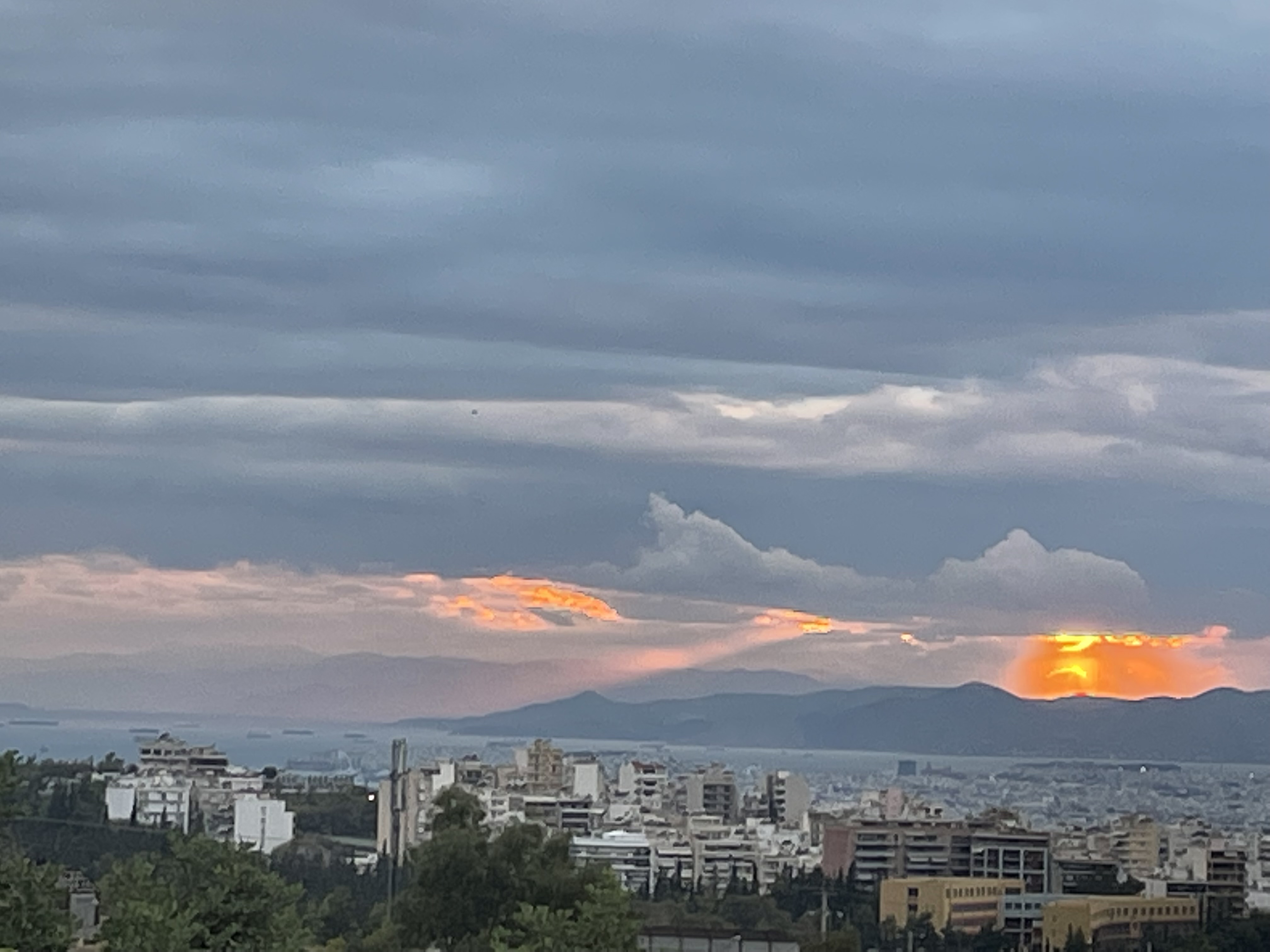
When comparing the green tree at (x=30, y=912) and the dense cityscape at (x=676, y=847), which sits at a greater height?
the green tree at (x=30, y=912)

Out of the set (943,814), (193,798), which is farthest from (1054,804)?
(193,798)

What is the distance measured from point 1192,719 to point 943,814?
220 ft

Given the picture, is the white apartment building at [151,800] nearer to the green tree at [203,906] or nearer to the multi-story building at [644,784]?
the multi-story building at [644,784]

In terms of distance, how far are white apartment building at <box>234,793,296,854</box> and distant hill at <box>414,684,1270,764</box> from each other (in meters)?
84.8

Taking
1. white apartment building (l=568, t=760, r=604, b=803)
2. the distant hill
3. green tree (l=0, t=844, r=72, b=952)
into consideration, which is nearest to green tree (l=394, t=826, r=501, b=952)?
green tree (l=0, t=844, r=72, b=952)

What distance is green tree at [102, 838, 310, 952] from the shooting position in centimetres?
1812

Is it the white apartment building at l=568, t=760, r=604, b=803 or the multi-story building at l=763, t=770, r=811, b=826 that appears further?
the multi-story building at l=763, t=770, r=811, b=826

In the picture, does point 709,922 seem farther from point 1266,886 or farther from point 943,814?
point 943,814

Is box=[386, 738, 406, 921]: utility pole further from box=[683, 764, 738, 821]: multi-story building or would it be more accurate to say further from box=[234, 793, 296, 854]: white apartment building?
box=[683, 764, 738, 821]: multi-story building

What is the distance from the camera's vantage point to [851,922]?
158 ft

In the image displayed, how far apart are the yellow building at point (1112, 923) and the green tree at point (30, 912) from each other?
104ft

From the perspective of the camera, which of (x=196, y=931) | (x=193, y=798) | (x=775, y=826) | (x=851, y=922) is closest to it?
(x=196, y=931)

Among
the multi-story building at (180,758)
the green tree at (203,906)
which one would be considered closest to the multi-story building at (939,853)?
the multi-story building at (180,758)

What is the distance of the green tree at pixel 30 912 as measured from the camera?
17.6m
